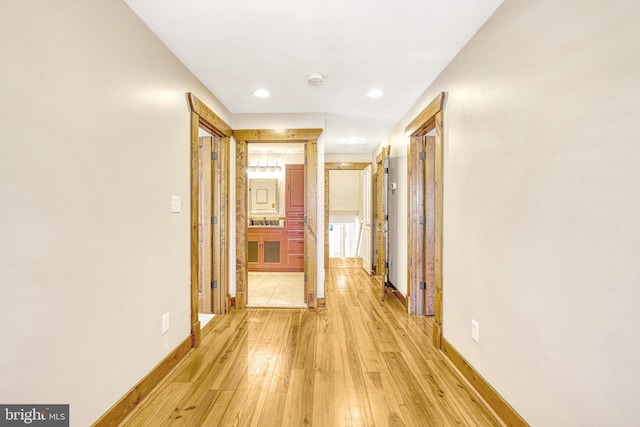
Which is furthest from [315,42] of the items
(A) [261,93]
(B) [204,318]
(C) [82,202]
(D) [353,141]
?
(D) [353,141]

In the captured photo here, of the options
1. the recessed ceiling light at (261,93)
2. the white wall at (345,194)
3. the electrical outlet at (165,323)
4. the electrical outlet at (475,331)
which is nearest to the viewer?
the electrical outlet at (475,331)

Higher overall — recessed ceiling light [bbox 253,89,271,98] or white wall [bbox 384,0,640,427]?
recessed ceiling light [bbox 253,89,271,98]

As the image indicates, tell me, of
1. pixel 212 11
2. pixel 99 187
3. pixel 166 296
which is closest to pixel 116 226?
pixel 99 187

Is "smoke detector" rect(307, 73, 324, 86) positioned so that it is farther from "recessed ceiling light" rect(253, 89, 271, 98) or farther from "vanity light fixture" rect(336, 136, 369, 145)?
"vanity light fixture" rect(336, 136, 369, 145)

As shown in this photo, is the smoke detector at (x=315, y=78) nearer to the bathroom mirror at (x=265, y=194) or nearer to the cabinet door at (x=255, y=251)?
the bathroom mirror at (x=265, y=194)

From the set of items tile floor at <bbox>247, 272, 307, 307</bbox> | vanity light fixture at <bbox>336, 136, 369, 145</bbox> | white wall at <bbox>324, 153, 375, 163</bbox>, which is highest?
vanity light fixture at <bbox>336, 136, 369, 145</bbox>

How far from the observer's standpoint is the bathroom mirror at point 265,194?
5.86 metres

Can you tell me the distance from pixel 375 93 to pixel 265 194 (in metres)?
Result: 3.42

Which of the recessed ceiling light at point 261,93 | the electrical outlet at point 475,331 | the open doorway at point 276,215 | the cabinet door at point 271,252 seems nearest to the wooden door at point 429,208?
the electrical outlet at point 475,331

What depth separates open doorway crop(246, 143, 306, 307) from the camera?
5.55 metres

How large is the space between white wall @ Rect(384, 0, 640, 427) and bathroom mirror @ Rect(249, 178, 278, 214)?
4.24 meters

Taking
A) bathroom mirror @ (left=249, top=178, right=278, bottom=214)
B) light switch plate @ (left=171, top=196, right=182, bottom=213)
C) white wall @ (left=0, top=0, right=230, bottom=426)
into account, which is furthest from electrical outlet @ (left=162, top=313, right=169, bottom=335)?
bathroom mirror @ (left=249, top=178, right=278, bottom=214)

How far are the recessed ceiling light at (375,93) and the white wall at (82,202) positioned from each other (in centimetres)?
183

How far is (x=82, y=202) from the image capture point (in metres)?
1.40
